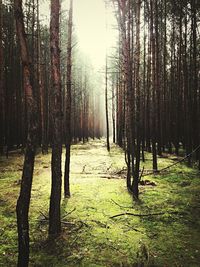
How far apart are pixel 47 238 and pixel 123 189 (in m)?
3.96

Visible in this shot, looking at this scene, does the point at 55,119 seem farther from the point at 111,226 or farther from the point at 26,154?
the point at 111,226

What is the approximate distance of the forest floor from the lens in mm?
5105

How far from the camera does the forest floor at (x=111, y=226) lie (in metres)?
5.11

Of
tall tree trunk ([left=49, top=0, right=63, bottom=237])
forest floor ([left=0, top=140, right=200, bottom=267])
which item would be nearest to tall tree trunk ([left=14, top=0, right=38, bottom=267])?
forest floor ([left=0, top=140, right=200, bottom=267])

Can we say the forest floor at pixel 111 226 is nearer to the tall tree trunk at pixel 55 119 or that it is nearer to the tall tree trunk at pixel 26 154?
the tall tree trunk at pixel 55 119

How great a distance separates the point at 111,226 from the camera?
6.39 metres

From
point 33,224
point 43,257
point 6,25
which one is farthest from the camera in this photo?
point 6,25

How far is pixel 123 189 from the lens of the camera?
30.4 ft

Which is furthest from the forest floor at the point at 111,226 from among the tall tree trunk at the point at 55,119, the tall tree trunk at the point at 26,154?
the tall tree trunk at the point at 26,154

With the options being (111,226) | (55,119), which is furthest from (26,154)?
(111,226)

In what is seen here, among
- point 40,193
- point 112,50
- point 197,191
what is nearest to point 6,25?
point 112,50

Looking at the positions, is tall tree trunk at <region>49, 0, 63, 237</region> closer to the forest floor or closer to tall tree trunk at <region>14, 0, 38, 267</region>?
the forest floor

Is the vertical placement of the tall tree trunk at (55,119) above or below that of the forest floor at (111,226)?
above

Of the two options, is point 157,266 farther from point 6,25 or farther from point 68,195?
point 6,25
